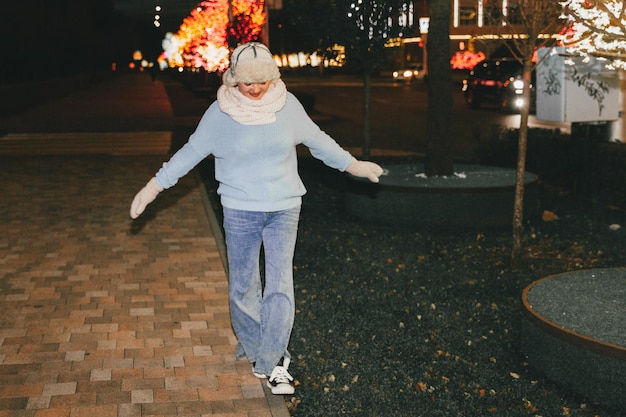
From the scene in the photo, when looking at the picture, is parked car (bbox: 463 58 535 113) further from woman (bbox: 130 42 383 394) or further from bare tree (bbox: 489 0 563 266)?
woman (bbox: 130 42 383 394)

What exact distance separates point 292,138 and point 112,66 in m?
111

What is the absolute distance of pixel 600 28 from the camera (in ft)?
17.8

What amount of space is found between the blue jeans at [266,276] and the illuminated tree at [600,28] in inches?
79.8

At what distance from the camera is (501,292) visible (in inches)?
265

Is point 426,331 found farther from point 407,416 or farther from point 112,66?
point 112,66

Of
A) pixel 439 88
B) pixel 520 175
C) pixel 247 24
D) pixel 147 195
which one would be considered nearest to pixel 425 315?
pixel 520 175

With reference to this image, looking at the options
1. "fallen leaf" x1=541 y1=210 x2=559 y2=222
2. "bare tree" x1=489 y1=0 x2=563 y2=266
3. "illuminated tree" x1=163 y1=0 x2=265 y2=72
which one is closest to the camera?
"bare tree" x1=489 y1=0 x2=563 y2=266

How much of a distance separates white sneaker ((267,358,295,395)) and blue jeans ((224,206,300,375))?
50 mm

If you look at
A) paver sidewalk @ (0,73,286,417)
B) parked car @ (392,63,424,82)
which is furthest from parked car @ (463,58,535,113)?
parked car @ (392,63,424,82)

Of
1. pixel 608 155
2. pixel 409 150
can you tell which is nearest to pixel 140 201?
pixel 608 155

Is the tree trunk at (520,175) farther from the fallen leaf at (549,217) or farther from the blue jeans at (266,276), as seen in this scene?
the blue jeans at (266,276)

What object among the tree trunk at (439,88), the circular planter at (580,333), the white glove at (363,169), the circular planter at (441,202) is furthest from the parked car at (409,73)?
the white glove at (363,169)

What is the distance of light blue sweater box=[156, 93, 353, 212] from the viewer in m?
4.52

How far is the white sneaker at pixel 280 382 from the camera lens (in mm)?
4691
